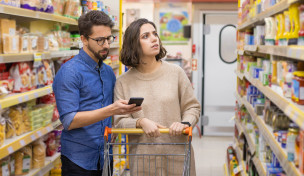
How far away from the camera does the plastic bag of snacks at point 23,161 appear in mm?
3238

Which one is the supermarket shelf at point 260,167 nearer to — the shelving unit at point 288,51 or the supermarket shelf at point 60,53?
the shelving unit at point 288,51

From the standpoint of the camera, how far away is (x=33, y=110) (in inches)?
133

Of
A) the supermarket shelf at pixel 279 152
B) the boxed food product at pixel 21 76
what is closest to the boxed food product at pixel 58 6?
the boxed food product at pixel 21 76

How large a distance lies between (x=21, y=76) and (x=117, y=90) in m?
1.01

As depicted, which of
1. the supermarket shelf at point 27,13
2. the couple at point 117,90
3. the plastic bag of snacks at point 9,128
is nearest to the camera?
the couple at point 117,90

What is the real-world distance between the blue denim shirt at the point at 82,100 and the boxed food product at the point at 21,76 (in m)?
0.87

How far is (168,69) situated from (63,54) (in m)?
1.61

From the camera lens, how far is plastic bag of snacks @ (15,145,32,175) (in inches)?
127

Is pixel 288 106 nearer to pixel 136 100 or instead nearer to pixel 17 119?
pixel 136 100

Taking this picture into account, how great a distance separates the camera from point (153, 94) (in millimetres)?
2572

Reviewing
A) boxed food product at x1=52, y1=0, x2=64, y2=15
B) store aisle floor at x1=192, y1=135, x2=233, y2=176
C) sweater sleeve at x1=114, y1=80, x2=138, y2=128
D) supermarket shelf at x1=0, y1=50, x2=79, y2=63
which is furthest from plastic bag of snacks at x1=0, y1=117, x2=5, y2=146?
store aisle floor at x1=192, y1=135, x2=233, y2=176

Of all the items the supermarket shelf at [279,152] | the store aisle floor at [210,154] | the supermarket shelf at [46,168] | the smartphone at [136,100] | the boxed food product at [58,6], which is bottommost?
the store aisle floor at [210,154]

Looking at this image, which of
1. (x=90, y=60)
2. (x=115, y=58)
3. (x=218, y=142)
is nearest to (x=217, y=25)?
(x=218, y=142)

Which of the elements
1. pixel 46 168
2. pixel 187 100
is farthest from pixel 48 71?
pixel 187 100
